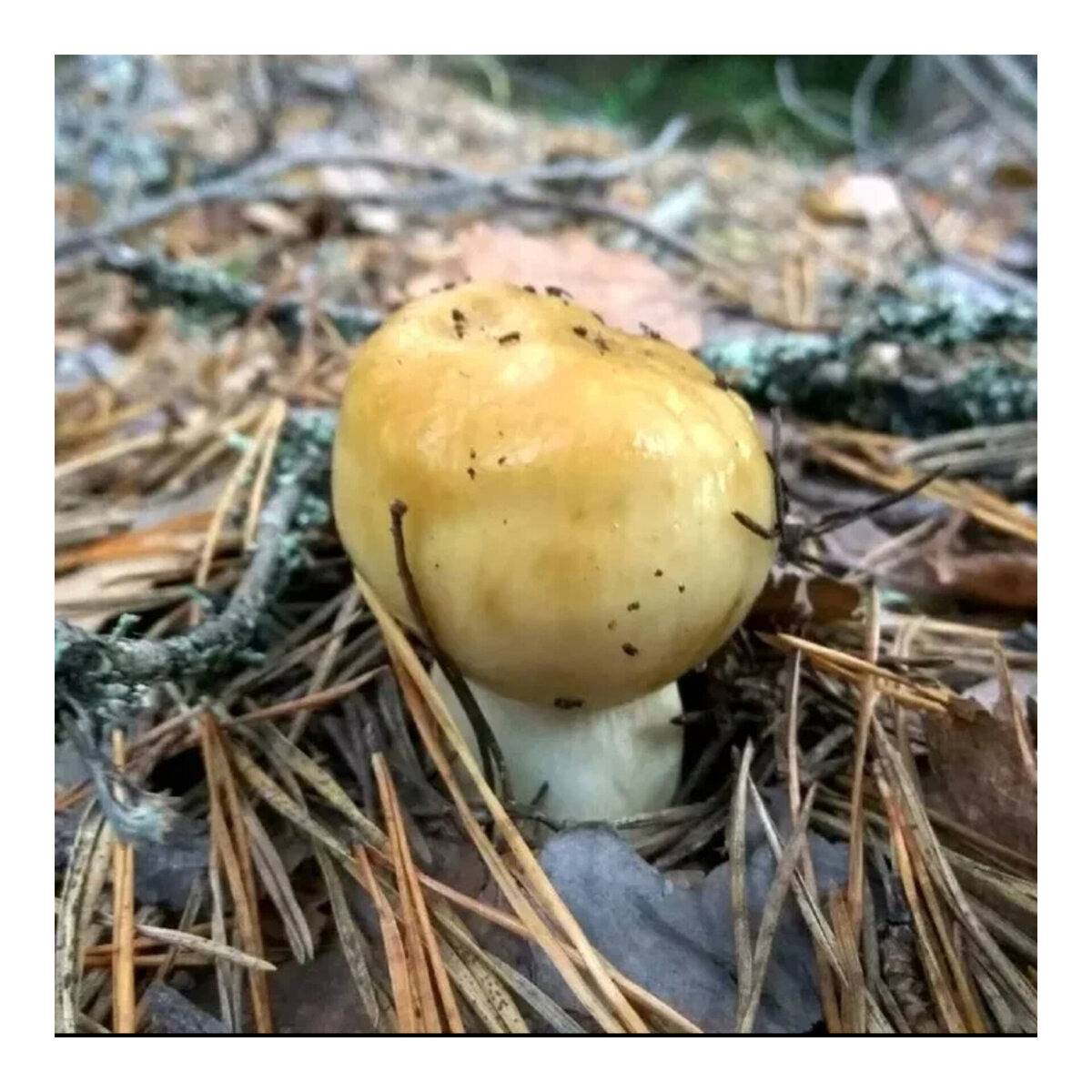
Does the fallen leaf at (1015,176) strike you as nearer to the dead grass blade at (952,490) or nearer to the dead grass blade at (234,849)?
the dead grass blade at (952,490)

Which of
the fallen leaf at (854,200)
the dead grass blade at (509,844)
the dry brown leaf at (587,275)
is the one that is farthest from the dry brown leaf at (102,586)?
the fallen leaf at (854,200)

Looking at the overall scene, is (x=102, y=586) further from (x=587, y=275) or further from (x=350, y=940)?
(x=587, y=275)

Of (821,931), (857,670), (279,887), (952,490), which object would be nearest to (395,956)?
(279,887)

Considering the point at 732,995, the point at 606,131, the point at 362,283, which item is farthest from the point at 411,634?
the point at 606,131
